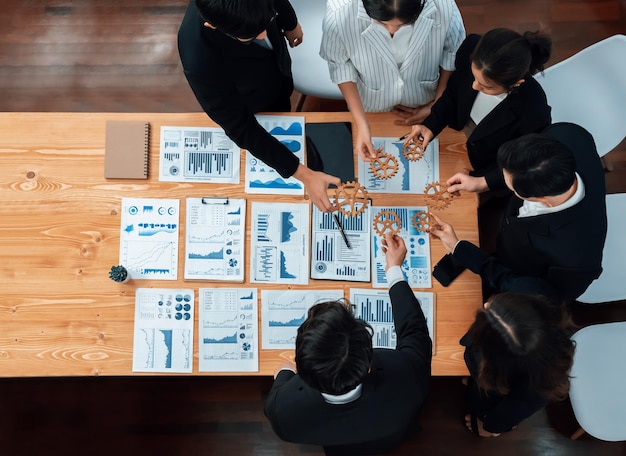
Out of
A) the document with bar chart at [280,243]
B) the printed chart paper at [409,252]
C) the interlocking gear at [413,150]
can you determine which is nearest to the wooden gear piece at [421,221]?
the printed chart paper at [409,252]

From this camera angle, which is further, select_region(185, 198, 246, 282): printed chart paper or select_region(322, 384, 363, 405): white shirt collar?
select_region(185, 198, 246, 282): printed chart paper

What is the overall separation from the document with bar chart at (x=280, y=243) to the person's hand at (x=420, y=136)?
1.79 ft

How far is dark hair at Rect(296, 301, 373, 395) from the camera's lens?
5.19 feet

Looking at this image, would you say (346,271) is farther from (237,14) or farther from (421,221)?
(237,14)


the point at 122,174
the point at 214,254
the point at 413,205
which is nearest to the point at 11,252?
the point at 122,174

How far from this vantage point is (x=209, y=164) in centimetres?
236

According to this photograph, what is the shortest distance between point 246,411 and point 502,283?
1.74 m

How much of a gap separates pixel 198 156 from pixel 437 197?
1074 millimetres

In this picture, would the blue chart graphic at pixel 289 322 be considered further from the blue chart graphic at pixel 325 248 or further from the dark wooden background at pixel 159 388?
the dark wooden background at pixel 159 388

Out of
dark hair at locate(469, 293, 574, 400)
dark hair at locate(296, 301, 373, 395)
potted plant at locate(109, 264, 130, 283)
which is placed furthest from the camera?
potted plant at locate(109, 264, 130, 283)

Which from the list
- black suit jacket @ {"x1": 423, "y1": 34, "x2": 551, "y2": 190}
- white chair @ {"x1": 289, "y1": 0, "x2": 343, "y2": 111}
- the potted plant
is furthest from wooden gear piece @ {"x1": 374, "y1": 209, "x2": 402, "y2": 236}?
the potted plant

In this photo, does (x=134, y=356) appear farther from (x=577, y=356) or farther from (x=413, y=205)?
(x=577, y=356)

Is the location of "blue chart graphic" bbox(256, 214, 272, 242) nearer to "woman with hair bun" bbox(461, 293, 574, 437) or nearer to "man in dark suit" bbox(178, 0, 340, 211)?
"man in dark suit" bbox(178, 0, 340, 211)

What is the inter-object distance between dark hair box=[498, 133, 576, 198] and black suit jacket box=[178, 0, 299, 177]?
0.88 m
